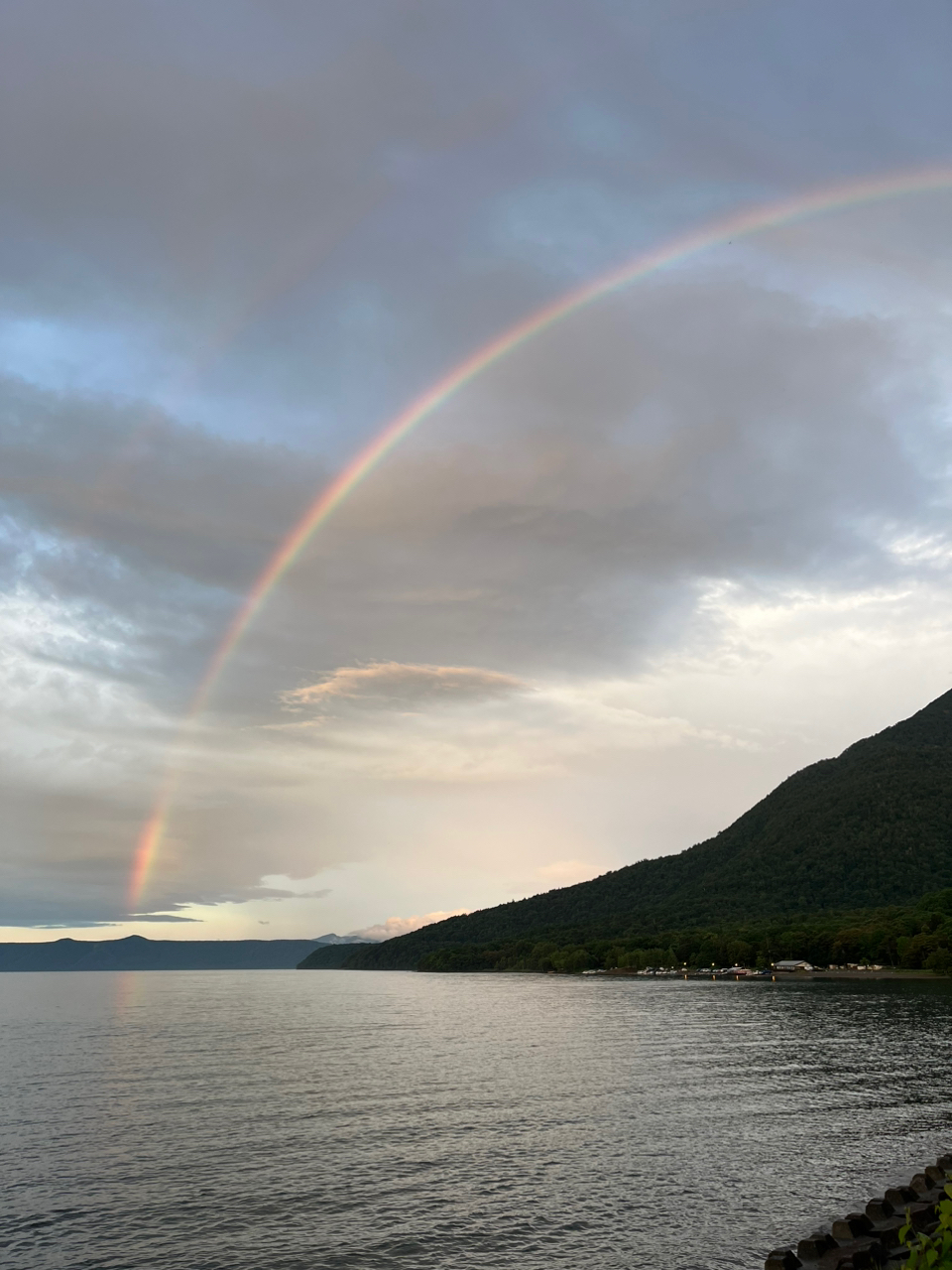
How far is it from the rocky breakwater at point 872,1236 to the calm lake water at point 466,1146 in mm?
3091

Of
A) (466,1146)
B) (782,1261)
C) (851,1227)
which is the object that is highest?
(782,1261)

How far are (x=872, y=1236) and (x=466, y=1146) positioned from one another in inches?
1053

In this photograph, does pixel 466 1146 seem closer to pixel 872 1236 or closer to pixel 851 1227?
pixel 851 1227

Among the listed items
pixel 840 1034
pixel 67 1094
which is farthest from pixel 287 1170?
pixel 840 1034

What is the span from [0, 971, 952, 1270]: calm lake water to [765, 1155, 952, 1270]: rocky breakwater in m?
3.09

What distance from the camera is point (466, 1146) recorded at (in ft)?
172

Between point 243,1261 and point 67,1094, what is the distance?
53349 mm

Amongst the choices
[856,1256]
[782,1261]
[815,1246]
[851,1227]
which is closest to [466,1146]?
[851,1227]

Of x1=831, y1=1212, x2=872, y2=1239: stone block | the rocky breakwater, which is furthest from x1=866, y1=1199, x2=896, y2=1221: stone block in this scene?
x1=831, y1=1212, x2=872, y2=1239: stone block

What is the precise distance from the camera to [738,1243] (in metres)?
34.6

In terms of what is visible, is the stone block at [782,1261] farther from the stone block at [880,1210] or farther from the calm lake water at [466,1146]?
the stone block at [880,1210]

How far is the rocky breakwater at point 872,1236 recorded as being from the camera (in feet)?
95.3

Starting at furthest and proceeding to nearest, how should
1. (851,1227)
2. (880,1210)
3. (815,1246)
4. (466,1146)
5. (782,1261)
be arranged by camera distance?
1. (466,1146)
2. (880,1210)
3. (851,1227)
4. (815,1246)
5. (782,1261)

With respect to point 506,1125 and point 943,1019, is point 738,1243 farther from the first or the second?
point 943,1019
